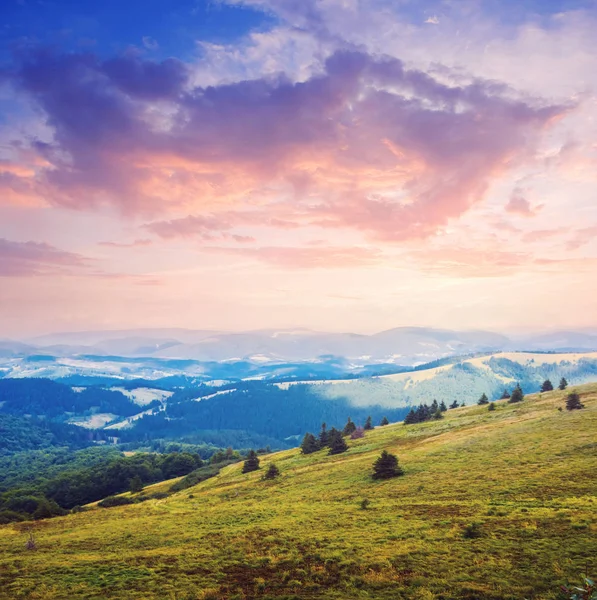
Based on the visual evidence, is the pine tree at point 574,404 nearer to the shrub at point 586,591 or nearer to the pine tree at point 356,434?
the pine tree at point 356,434

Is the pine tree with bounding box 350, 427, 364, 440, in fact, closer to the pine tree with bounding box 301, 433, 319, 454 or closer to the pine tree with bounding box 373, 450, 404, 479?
the pine tree with bounding box 301, 433, 319, 454

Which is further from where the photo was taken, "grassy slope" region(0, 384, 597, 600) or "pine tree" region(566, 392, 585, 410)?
"pine tree" region(566, 392, 585, 410)

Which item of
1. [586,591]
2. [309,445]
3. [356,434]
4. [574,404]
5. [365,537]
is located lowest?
[309,445]

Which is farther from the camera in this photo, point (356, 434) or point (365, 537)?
point (356, 434)

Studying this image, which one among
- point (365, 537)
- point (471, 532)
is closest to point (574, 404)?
point (471, 532)

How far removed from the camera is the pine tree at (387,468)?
56000 mm

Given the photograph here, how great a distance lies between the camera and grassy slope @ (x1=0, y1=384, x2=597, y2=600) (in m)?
25.4

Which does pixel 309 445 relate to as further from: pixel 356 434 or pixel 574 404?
pixel 574 404

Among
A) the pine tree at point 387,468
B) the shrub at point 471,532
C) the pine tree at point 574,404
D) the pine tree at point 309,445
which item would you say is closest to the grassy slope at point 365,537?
the shrub at point 471,532

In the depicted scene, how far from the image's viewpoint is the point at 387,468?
186 feet

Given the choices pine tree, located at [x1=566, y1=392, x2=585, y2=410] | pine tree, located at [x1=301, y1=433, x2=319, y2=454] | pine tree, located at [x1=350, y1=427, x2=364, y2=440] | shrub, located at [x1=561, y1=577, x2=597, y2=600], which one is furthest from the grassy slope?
pine tree, located at [x1=350, y1=427, x2=364, y2=440]

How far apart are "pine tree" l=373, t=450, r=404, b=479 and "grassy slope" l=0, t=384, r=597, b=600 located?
189 centimetres

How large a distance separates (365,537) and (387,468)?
79.5 ft

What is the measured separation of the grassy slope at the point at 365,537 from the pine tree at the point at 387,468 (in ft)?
6.20
